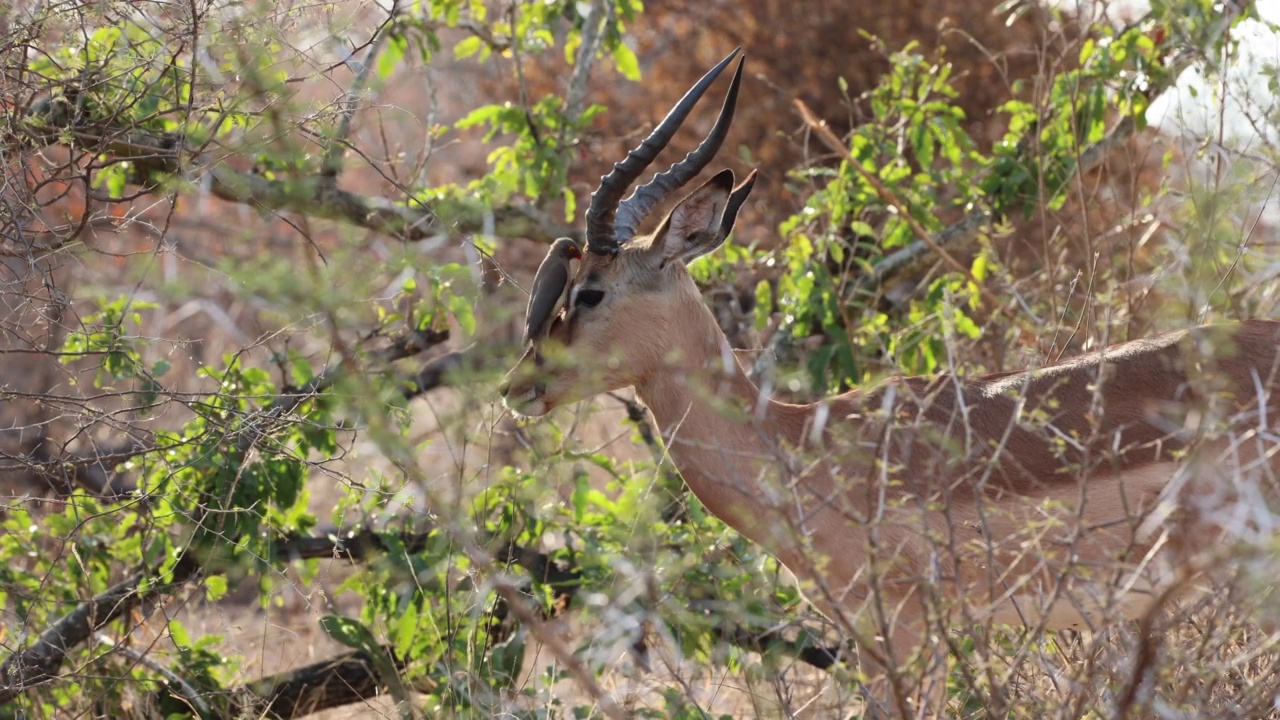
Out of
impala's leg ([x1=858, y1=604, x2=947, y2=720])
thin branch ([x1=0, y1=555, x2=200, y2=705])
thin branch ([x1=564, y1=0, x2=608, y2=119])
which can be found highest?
thin branch ([x1=564, y1=0, x2=608, y2=119])

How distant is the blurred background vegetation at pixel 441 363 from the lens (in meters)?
3.47

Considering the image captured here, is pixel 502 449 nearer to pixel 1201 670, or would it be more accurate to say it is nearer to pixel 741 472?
pixel 741 472

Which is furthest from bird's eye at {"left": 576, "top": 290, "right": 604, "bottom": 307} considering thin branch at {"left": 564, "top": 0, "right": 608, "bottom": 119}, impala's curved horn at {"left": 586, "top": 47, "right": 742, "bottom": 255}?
thin branch at {"left": 564, "top": 0, "right": 608, "bottom": 119}

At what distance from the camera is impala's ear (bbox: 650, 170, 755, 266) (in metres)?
4.45

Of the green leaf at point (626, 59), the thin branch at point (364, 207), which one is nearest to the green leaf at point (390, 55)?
the thin branch at point (364, 207)

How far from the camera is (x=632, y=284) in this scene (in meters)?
4.40

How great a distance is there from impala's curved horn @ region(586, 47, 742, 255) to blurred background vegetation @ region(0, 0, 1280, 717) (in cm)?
38

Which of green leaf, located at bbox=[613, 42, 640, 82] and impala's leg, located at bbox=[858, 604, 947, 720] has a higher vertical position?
green leaf, located at bbox=[613, 42, 640, 82]

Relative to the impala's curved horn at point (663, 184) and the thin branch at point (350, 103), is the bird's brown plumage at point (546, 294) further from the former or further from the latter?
the thin branch at point (350, 103)

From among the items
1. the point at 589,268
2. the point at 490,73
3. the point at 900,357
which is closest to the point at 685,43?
the point at 490,73

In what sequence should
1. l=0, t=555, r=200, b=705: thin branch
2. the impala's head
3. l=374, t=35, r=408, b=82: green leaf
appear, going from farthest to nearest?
l=374, t=35, r=408, b=82: green leaf, l=0, t=555, r=200, b=705: thin branch, the impala's head

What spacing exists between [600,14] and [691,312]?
2.72 metres

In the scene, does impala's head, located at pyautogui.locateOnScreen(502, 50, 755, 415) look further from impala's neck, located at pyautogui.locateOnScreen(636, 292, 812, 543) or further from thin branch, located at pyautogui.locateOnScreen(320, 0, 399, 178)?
thin branch, located at pyautogui.locateOnScreen(320, 0, 399, 178)

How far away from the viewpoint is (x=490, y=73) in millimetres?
15422
